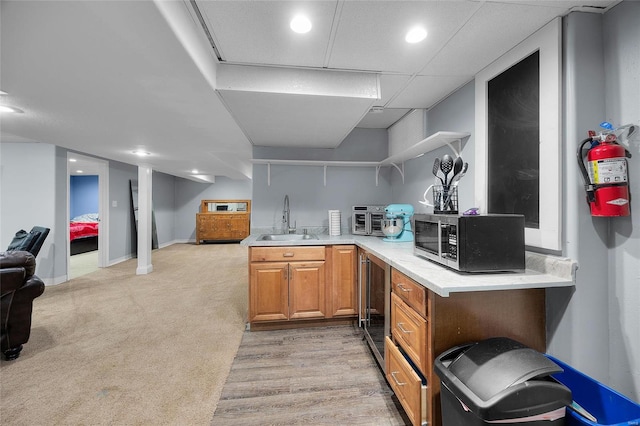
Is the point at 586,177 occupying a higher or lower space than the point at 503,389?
higher

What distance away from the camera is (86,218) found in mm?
7012

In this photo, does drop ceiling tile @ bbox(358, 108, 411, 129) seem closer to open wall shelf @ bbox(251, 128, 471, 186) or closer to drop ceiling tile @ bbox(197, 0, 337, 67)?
open wall shelf @ bbox(251, 128, 471, 186)

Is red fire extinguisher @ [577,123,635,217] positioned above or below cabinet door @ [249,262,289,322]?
above

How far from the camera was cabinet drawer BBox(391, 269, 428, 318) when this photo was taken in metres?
1.26

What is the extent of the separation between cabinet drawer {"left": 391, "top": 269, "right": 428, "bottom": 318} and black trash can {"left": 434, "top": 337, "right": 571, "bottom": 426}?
0.26 m

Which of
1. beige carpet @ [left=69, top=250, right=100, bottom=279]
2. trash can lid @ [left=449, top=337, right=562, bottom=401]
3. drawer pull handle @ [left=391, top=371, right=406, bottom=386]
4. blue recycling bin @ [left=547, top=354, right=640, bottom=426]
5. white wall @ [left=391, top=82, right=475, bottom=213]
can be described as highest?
white wall @ [left=391, top=82, right=475, bottom=213]

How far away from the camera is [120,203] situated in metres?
5.34

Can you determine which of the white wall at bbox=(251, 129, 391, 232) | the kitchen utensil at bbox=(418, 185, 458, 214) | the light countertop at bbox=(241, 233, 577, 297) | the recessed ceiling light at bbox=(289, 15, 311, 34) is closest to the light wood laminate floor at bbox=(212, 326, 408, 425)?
the light countertop at bbox=(241, 233, 577, 297)

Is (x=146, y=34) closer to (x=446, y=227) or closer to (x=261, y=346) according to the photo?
(x=446, y=227)

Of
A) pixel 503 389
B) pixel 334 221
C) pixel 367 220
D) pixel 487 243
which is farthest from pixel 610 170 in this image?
pixel 334 221

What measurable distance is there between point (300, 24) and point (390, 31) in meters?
0.49

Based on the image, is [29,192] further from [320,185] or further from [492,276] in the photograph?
[492,276]

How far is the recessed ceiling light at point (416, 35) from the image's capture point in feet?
4.51

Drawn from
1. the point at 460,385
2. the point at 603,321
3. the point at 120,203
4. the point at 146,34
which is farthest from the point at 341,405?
the point at 120,203
